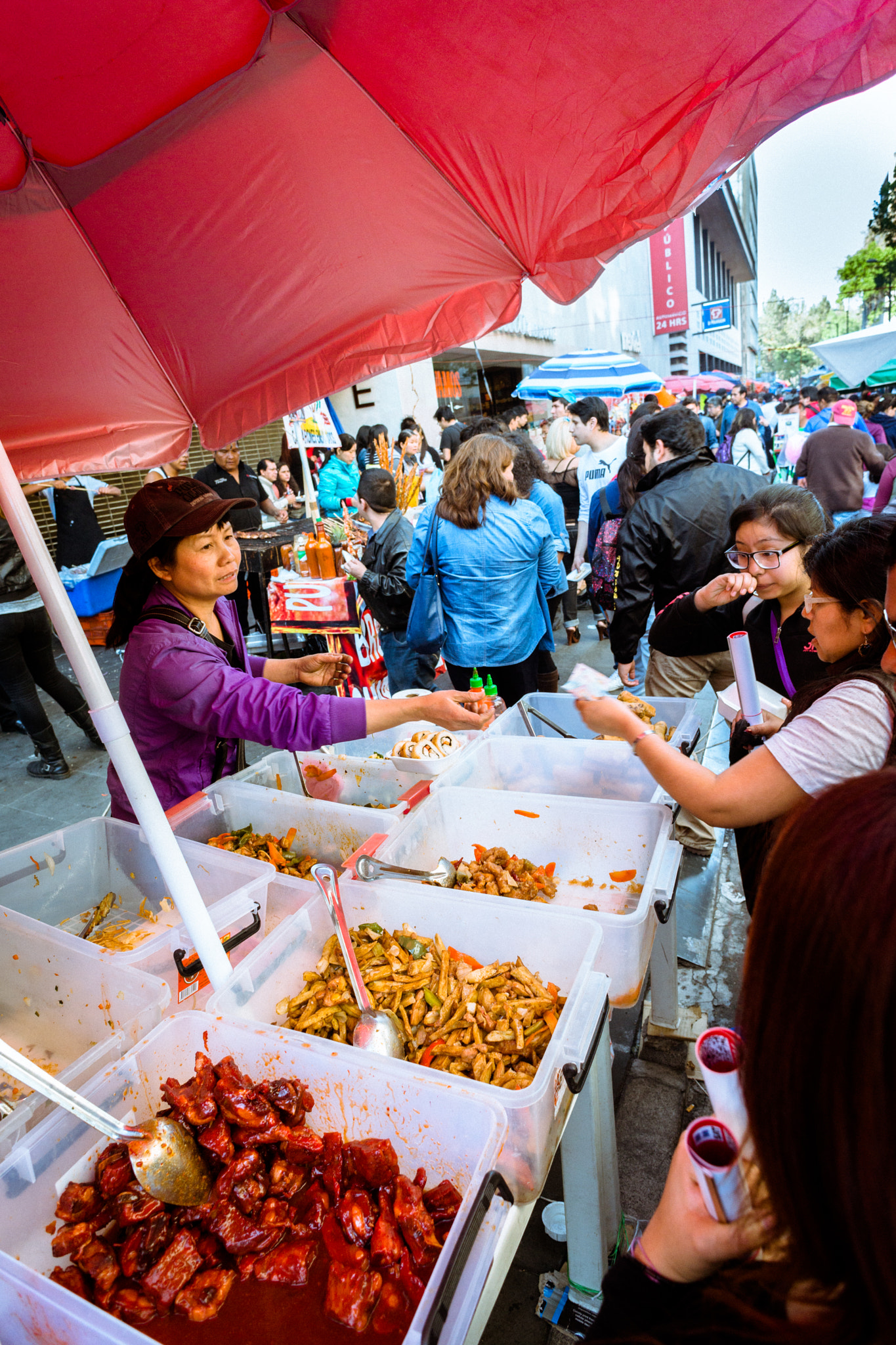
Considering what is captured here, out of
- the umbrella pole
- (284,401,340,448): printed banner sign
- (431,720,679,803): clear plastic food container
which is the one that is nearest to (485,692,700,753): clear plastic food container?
(431,720,679,803): clear plastic food container

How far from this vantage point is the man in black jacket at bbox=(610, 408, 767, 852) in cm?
393

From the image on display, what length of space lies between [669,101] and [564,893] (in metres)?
2.15

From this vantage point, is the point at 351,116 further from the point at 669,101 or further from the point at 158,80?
the point at 669,101

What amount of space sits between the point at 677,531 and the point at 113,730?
3.36m

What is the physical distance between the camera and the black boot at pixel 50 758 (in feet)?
18.2

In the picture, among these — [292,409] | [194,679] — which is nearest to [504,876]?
[194,679]

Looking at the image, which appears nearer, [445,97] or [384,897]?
[445,97]

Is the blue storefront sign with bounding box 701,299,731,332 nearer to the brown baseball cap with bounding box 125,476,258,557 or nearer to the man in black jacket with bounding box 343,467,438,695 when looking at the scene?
the man in black jacket with bounding box 343,467,438,695

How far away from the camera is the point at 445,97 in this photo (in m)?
1.69

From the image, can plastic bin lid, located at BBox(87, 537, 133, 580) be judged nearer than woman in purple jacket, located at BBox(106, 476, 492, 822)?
No

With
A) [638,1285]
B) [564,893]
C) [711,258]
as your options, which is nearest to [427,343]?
[564,893]

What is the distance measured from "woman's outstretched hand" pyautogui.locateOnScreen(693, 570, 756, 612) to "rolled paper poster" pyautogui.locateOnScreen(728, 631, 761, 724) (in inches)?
20.8

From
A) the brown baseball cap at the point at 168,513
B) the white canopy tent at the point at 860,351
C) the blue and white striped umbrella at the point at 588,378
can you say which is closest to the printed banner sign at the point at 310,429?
the blue and white striped umbrella at the point at 588,378

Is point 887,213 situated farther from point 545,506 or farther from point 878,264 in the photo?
point 545,506
